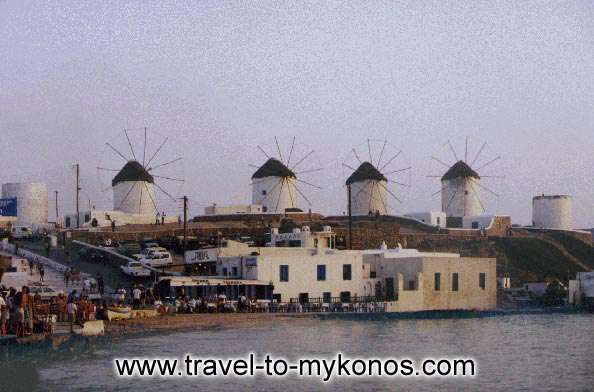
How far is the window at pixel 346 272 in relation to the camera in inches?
1858

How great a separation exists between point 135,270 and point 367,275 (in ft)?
39.3

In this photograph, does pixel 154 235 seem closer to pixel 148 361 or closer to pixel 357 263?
pixel 357 263

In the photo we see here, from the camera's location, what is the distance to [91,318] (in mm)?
32031

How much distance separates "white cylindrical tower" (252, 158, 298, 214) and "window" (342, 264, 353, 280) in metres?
30.1

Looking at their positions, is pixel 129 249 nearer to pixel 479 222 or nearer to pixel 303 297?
pixel 303 297

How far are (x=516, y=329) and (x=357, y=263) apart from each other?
8627mm

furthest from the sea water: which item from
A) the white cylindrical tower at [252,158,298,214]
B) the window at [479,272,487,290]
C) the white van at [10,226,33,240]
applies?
the white cylindrical tower at [252,158,298,214]

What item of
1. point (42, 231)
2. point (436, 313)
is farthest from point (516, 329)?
point (42, 231)

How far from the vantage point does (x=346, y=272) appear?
1861 inches

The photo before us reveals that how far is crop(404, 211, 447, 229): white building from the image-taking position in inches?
3031

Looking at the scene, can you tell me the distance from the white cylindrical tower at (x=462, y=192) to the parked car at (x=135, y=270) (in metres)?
43.8

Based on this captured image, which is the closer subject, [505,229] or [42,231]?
[42,231]

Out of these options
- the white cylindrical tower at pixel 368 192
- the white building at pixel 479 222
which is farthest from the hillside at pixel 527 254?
the white cylindrical tower at pixel 368 192

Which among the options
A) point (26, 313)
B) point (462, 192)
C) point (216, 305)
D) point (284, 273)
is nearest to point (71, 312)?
point (26, 313)
